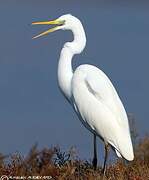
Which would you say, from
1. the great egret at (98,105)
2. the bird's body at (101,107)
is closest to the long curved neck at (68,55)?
the great egret at (98,105)

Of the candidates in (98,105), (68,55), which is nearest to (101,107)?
(98,105)

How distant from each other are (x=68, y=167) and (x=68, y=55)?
3298 mm

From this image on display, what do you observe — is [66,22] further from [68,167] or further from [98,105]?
[68,167]

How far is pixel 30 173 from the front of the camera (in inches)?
274

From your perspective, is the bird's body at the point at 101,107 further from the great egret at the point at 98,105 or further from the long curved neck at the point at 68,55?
the long curved neck at the point at 68,55

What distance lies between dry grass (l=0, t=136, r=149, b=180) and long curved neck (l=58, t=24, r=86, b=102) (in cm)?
141

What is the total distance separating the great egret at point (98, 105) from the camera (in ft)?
31.8

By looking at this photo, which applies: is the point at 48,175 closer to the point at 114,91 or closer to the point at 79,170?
the point at 79,170

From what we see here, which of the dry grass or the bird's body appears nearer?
the dry grass

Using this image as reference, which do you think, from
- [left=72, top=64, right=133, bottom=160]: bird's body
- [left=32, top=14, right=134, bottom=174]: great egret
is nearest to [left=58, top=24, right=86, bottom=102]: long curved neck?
[left=32, top=14, right=134, bottom=174]: great egret

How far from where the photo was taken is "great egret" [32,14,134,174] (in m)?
9.70

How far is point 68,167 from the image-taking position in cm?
A: 753

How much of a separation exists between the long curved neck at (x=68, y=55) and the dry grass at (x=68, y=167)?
4.64 feet

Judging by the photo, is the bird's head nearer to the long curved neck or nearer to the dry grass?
the long curved neck
